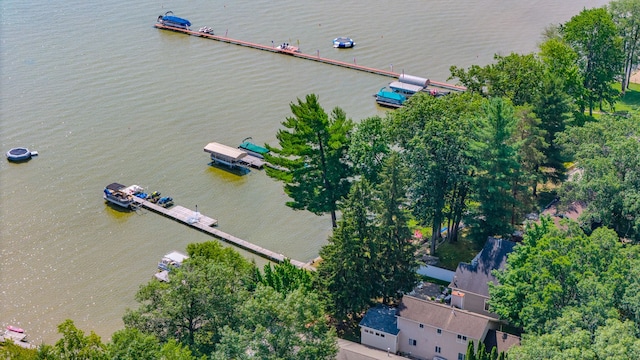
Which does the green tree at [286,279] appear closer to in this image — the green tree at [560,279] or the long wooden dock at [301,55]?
the green tree at [560,279]

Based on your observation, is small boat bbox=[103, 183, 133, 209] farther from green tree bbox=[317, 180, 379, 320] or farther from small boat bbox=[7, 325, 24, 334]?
green tree bbox=[317, 180, 379, 320]

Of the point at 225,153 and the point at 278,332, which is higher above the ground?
the point at 278,332

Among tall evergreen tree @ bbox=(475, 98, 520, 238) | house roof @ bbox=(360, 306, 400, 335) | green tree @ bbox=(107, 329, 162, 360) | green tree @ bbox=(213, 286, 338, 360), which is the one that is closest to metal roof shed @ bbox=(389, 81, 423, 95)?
tall evergreen tree @ bbox=(475, 98, 520, 238)

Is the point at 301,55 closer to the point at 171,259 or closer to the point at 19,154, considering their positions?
the point at 19,154

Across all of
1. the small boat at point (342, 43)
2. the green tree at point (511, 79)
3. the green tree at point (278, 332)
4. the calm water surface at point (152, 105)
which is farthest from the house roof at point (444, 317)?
the small boat at point (342, 43)

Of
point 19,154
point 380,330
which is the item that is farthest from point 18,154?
point 380,330

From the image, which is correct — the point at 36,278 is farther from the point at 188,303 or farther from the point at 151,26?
the point at 151,26

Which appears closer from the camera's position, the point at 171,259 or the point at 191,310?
the point at 191,310

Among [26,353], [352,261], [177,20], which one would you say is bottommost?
[26,353]
